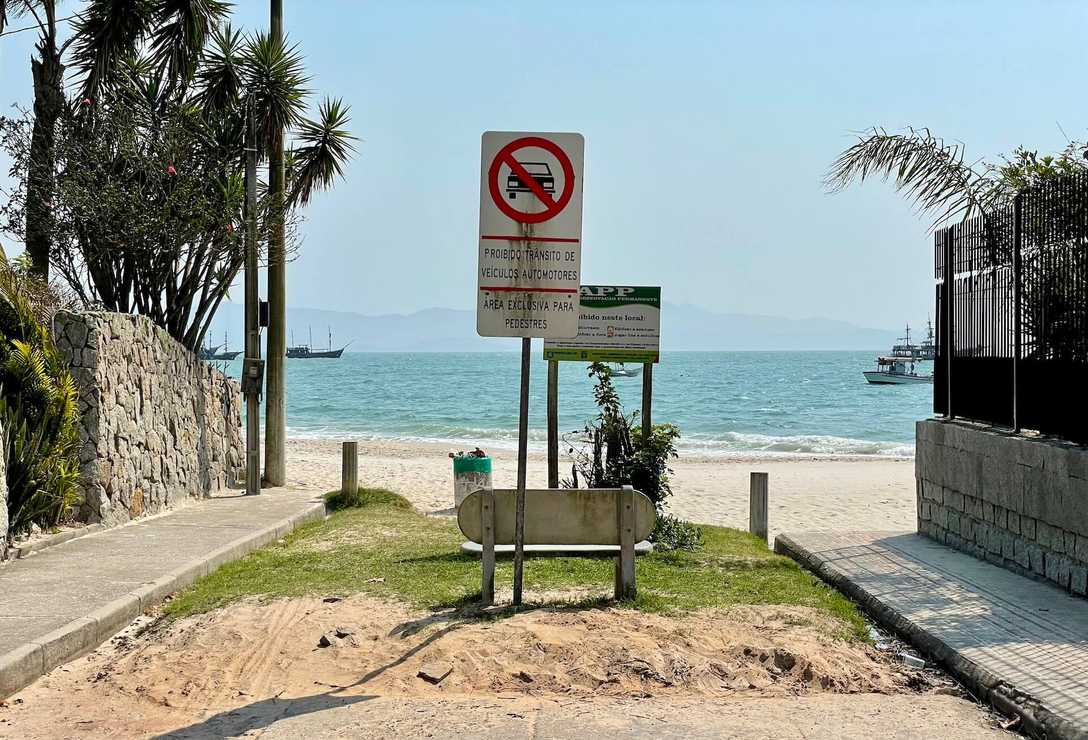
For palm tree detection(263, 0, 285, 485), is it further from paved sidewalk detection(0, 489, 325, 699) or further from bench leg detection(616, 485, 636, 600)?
bench leg detection(616, 485, 636, 600)

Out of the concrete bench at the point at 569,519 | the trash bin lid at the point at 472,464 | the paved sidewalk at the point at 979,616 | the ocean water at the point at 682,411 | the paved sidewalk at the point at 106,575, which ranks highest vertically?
the concrete bench at the point at 569,519

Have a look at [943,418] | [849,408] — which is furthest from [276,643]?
[849,408]

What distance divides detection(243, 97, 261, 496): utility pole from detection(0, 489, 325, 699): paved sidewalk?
1890 mm

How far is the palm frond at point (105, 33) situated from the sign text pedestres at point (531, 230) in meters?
11.4

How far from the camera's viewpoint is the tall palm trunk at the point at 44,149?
15953 mm

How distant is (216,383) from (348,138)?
4.78 metres

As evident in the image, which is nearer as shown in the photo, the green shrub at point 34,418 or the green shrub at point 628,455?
the green shrub at point 34,418

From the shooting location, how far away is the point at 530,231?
758 centimetres

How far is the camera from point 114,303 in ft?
55.1

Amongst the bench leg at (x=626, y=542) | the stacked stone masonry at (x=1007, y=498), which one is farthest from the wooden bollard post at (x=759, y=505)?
the bench leg at (x=626, y=542)

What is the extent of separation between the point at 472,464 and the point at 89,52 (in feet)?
27.6

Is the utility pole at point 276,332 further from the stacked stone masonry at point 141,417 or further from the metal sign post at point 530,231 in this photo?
the metal sign post at point 530,231

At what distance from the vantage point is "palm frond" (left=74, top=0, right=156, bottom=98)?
655 inches

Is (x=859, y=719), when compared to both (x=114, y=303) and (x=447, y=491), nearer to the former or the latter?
(x=114, y=303)
